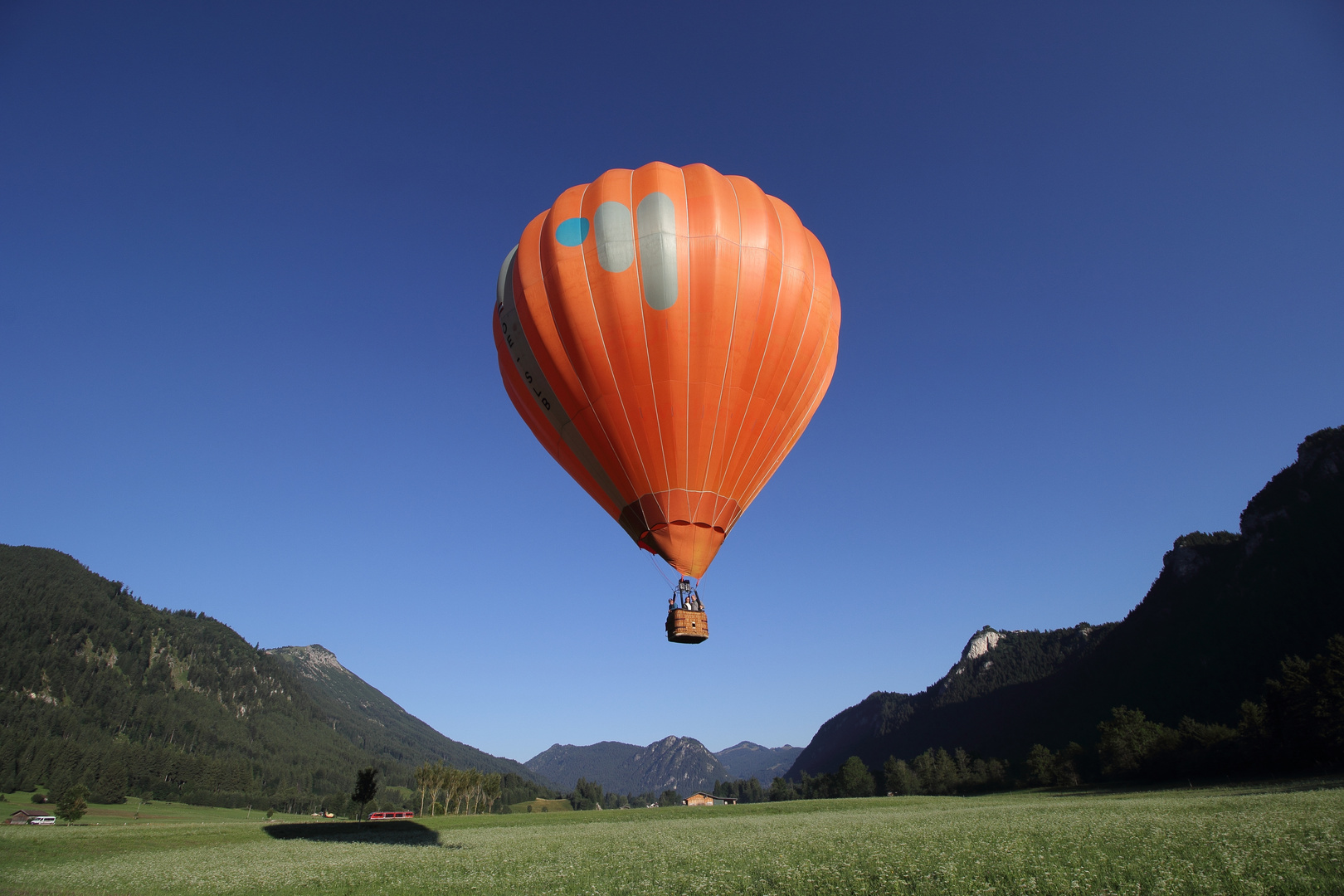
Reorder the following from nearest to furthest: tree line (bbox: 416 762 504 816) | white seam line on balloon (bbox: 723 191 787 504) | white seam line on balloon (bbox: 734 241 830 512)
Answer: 1. white seam line on balloon (bbox: 723 191 787 504)
2. white seam line on balloon (bbox: 734 241 830 512)
3. tree line (bbox: 416 762 504 816)

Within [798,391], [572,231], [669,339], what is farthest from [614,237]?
[798,391]

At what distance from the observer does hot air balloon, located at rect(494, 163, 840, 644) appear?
19.0 metres

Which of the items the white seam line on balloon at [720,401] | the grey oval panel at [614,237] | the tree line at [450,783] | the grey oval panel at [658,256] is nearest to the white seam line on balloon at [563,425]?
A: the white seam line on balloon at [720,401]

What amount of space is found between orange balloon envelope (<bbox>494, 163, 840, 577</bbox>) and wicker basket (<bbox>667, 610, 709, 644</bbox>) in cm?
132

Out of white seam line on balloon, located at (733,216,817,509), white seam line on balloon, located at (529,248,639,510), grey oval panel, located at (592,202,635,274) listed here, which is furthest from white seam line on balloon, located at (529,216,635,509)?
white seam line on balloon, located at (733,216,817,509)

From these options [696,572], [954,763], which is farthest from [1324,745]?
[954,763]

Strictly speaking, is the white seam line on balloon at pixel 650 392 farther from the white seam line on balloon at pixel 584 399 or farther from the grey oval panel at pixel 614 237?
the white seam line on balloon at pixel 584 399

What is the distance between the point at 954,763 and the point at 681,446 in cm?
12242

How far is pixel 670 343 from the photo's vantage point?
18984 millimetres

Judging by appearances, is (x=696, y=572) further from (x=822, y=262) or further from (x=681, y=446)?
(x=822, y=262)

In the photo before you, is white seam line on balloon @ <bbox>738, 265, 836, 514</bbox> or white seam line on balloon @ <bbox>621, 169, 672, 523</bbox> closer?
white seam line on balloon @ <bbox>621, 169, 672, 523</bbox>

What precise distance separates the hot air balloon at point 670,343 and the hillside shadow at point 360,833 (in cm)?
2051

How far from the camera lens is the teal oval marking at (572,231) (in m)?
19.8

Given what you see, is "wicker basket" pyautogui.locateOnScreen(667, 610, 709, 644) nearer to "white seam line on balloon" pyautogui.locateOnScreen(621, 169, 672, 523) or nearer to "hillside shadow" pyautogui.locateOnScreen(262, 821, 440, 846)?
"white seam line on balloon" pyautogui.locateOnScreen(621, 169, 672, 523)
